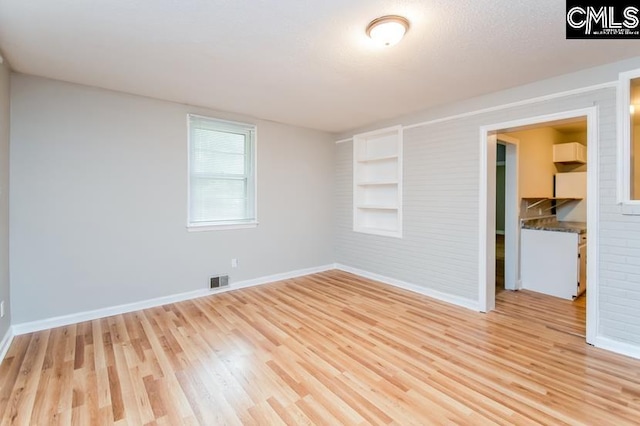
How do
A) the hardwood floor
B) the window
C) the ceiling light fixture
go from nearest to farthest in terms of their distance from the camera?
the hardwood floor → the ceiling light fixture → the window

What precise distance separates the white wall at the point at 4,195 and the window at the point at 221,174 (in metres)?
1.69

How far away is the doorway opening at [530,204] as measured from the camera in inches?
108

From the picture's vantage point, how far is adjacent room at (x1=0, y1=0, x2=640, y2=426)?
2.00m

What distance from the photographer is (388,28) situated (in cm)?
204

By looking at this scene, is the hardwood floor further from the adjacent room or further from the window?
the window

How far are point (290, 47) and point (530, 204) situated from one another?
444 cm

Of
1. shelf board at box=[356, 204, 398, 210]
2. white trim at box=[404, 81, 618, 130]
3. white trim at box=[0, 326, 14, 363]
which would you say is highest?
white trim at box=[404, 81, 618, 130]

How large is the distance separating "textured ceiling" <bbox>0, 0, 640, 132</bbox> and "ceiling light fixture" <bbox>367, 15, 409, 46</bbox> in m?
0.06

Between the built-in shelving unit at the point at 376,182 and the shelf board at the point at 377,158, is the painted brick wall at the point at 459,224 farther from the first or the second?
the shelf board at the point at 377,158

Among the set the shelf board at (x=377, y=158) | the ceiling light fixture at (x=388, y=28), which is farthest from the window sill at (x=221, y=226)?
the ceiling light fixture at (x=388, y=28)

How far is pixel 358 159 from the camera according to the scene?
5.21 metres

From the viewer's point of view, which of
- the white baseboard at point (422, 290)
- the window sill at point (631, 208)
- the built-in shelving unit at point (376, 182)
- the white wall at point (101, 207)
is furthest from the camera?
the built-in shelving unit at point (376, 182)

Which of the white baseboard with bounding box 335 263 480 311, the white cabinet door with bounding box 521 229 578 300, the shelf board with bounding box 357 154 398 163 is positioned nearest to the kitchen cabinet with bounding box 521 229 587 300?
the white cabinet door with bounding box 521 229 578 300

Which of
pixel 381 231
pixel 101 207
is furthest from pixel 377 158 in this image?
pixel 101 207
